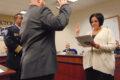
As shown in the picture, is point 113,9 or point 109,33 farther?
point 113,9

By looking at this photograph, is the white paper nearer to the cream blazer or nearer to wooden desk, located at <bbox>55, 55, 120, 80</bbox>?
the cream blazer

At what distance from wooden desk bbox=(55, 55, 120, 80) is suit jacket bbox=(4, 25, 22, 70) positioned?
1.03 m

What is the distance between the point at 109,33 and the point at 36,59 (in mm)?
996

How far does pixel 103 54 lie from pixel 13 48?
1.20 m

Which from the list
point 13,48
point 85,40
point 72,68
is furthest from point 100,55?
point 13,48

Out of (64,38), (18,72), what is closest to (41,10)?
(18,72)

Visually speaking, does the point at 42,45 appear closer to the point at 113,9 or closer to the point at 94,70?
the point at 94,70

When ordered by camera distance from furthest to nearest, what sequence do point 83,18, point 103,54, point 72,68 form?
point 83,18
point 72,68
point 103,54

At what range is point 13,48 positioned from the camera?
1.81 meters

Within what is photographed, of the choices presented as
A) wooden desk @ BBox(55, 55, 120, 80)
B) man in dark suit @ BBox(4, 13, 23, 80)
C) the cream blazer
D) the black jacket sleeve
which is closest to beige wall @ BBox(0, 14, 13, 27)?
wooden desk @ BBox(55, 55, 120, 80)

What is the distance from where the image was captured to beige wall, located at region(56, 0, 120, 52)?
13.8 feet

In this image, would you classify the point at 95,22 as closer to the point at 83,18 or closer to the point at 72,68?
the point at 72,68

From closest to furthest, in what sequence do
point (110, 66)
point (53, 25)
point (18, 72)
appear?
point (53, 25) → point (110, 66) → point (18, 72)

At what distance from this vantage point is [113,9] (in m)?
4.17
